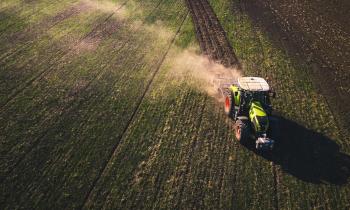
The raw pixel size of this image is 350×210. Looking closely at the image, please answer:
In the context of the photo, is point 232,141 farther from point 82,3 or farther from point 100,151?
point 82,3

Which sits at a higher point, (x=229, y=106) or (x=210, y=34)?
(x=210, y=34)

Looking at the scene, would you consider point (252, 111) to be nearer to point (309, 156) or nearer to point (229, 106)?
point (229, 106)

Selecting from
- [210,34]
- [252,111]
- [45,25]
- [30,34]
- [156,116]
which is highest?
[252,111]

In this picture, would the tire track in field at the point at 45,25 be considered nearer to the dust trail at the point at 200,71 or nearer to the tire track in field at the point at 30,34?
Answer: the tire track in field at the point at 30,34

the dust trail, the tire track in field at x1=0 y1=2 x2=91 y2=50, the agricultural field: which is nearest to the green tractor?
the agricultural field

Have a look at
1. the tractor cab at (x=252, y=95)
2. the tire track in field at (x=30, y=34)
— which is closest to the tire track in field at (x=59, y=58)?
the tire track in field at (x=30, y=34)

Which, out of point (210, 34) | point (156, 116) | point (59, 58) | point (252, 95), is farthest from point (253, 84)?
point (59, 58)
